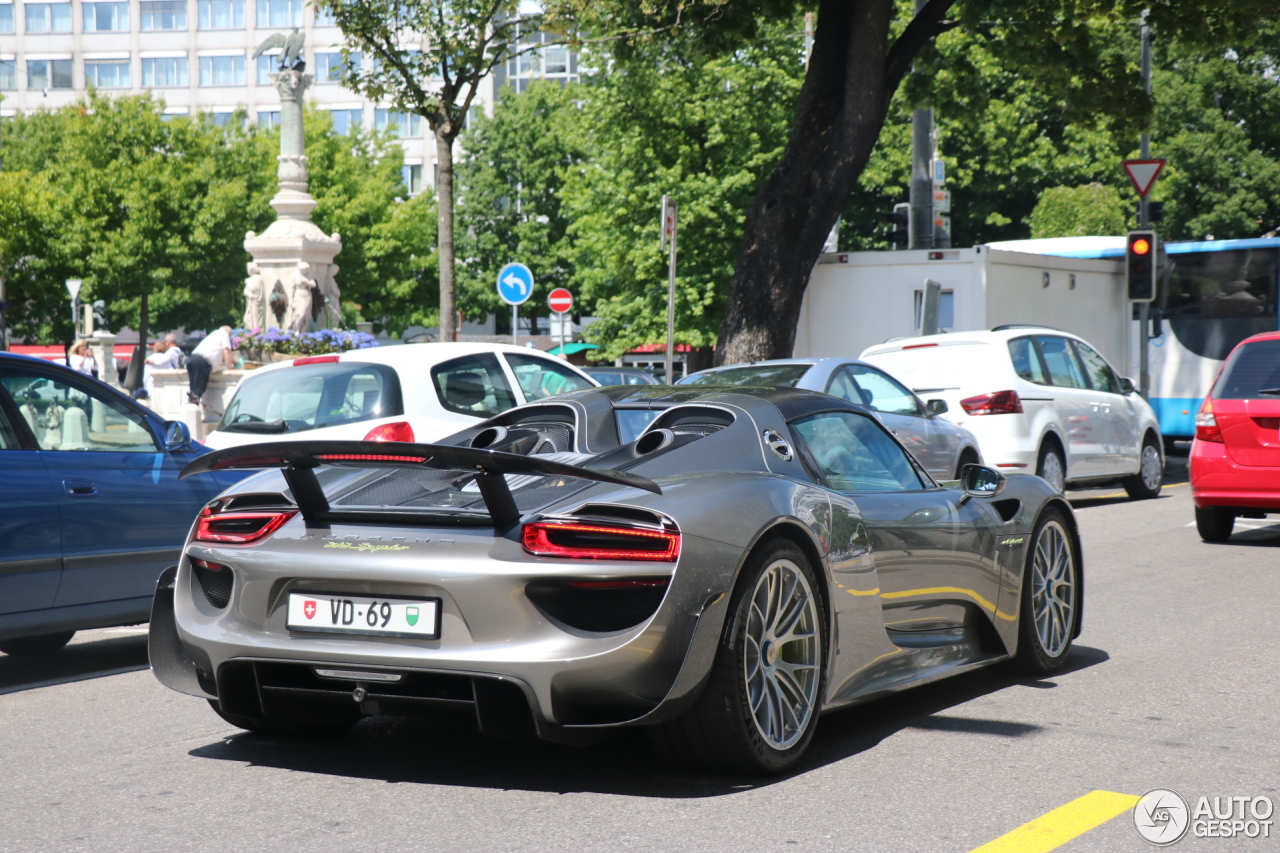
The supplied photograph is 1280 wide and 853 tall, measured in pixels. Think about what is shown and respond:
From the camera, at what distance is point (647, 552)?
4.30m

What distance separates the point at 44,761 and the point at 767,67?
101 ft

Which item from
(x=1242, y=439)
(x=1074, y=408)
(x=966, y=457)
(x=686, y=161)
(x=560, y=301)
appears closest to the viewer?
(x=1242, y=439)

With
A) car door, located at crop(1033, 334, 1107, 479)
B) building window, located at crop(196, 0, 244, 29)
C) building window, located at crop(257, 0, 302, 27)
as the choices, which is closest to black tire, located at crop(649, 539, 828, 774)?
car door, located at crop(1033, 334, 1107, 479)

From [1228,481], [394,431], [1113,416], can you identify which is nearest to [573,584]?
[394,431]

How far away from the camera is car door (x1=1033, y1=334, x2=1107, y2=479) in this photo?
15055 millimetres

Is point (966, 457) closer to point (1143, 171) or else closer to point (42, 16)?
point (1143, 171)

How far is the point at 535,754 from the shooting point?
5102 mm

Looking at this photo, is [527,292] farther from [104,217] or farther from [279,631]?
[104,217]

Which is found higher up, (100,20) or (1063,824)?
(100,20)

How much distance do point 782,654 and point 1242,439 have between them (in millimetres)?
7773

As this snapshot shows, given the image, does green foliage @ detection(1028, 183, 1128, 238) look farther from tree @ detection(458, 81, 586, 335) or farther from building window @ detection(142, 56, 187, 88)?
building window @ detection(142, 56, 187, 88)

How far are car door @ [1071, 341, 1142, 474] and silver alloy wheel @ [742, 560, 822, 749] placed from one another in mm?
11458

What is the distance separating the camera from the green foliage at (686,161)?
113ft

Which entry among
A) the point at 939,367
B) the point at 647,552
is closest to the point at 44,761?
the point at 647,552
